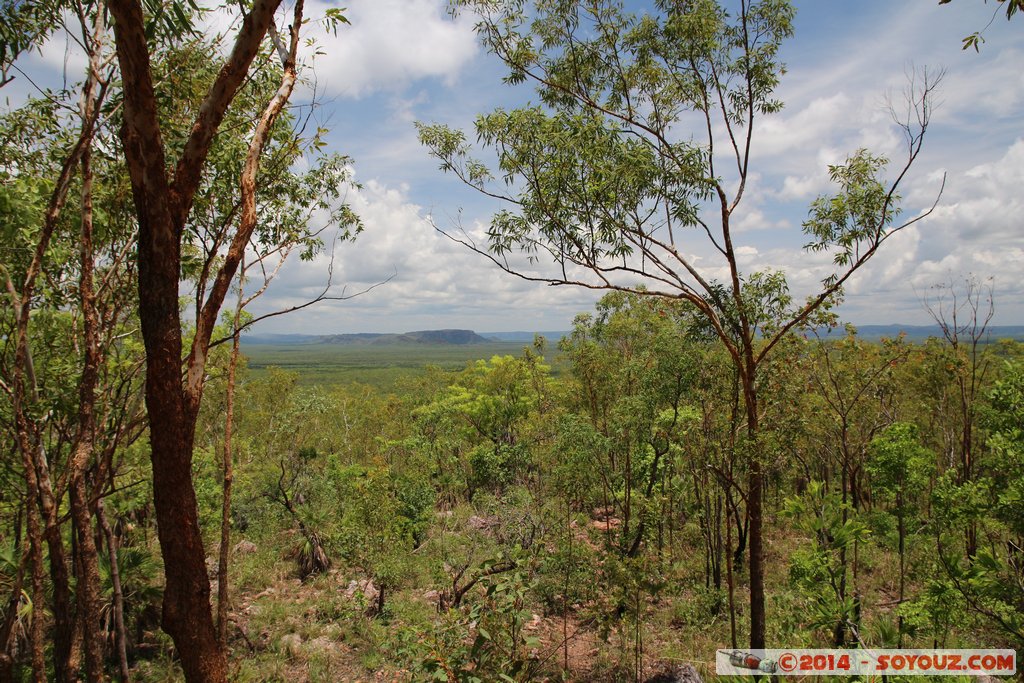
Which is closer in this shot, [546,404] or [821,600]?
[821,600]

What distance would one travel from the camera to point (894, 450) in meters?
10.6

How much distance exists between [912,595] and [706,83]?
45.4 ft

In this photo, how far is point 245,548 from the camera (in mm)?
15633

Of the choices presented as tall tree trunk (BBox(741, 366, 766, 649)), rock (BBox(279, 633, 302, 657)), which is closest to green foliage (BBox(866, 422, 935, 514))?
tall tree trunk (BBox(741, 366, 766, 649))

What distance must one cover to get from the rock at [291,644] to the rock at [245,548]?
5604 mm

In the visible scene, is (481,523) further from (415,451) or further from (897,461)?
(897,461)

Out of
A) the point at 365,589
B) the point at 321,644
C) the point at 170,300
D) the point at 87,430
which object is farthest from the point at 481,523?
the point at 170,300

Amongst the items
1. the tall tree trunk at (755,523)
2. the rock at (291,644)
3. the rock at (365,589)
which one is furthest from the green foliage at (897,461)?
the rock at (291,644)

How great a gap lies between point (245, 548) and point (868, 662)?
53.4 feet

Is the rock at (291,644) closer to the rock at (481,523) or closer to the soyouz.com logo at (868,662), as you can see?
the rock at (481,523)

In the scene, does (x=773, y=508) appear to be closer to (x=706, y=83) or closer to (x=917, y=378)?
(x=917, y=378)

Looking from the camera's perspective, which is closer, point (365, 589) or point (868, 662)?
point (868, 662)

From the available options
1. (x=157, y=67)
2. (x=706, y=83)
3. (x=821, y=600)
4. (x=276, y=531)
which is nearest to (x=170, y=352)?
(x=157, y=67)

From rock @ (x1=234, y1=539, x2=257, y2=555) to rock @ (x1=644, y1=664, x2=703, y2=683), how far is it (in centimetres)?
1249
